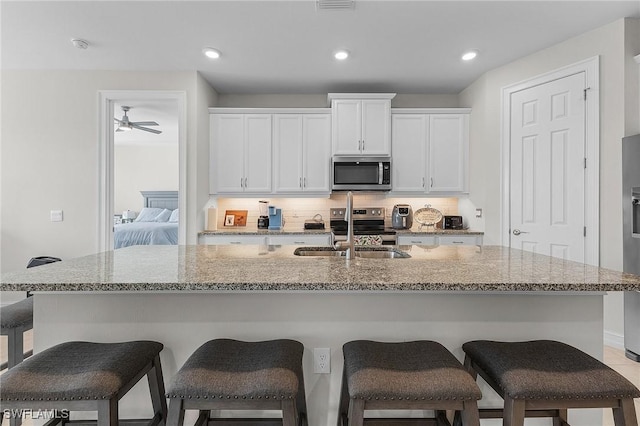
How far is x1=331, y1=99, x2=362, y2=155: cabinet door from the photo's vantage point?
4.14m

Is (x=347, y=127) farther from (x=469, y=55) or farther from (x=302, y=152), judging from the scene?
→ (x=469, y=55)

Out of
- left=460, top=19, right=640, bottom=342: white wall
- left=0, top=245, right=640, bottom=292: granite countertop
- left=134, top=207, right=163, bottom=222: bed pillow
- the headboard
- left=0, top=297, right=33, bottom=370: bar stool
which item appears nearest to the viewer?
left=0, top=245, right=640, bottom=292: granite countertop

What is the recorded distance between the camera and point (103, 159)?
379 centimetres

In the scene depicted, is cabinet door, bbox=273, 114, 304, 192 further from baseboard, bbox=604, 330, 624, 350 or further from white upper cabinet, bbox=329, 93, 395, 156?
baseboard, bbox=604, 330, 624, 350

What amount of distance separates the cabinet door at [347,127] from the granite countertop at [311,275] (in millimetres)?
2492

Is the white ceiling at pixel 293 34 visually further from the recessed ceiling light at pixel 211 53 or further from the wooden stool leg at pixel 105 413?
the wooden stool leg at pixel 105 413

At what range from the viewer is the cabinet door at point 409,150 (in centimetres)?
426

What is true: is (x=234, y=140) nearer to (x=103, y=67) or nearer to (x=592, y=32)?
(x=103, y=67)

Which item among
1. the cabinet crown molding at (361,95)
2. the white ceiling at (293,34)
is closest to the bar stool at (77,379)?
the white ceiling at (293,34)

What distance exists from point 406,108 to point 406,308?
3.43 metres

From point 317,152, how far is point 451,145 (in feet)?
5.31

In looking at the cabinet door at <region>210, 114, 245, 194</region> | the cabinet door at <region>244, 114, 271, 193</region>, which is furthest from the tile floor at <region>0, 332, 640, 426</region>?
the cabinet door at <region>244, 114, 271, 193</region>

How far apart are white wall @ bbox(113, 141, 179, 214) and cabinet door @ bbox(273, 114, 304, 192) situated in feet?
14.8

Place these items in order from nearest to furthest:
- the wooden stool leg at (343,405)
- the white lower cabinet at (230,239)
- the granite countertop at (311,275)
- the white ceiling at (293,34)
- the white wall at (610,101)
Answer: the granite countertop at (311,275)
the wooden stool leg at (343,405)
the white ceiling at (293,34)
the white wall at (610,101)
the white lower cabinet at (230,239)
